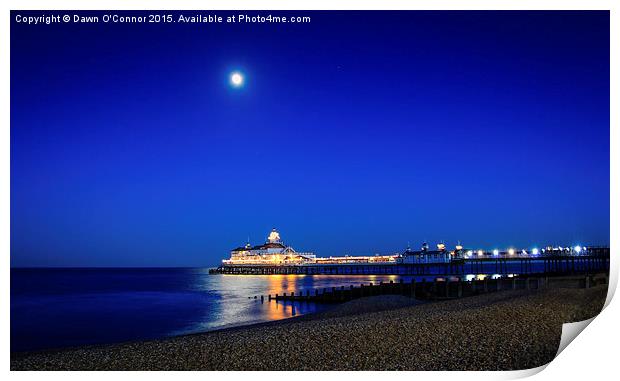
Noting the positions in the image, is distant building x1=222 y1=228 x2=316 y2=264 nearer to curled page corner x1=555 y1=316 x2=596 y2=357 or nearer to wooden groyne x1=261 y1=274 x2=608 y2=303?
wooden groyne x1=261 y1=274 x2=608 y2=303

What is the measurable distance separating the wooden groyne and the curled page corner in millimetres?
5680

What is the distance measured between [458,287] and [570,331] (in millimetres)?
11255

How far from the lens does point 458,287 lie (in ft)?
61.7

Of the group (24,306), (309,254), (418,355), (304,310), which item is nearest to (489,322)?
(418,355)

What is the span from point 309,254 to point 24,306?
93171 mm

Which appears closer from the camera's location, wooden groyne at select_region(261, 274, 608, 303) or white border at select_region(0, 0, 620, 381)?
white border at select_region(0, 0, 620, 381)

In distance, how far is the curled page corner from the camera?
7.09 meters

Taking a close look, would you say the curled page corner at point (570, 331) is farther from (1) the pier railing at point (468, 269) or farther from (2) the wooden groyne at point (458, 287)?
(1) the pier railing at point (468, 269)

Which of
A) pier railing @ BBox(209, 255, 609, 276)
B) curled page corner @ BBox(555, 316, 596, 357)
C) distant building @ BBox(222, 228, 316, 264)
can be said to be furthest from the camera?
distant building @ BBox(222, 228, 316, 264)

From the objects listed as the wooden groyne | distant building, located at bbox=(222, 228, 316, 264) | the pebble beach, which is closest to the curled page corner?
the pebble beach

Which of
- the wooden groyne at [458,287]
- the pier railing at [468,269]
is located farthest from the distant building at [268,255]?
the wooden groyne at [458,287]

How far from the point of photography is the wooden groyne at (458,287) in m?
14.6
